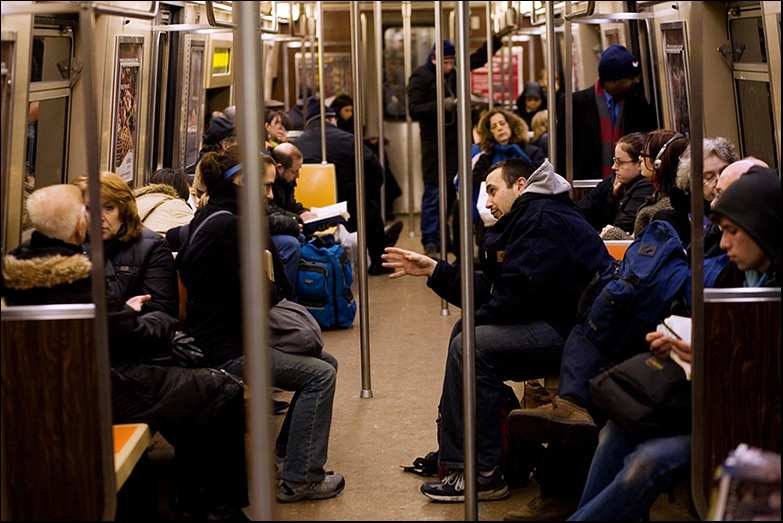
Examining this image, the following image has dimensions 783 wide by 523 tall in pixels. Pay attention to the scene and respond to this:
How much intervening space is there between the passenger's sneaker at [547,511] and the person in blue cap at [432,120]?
6.28 meters

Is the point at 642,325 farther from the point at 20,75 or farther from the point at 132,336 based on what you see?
the point at 20,75

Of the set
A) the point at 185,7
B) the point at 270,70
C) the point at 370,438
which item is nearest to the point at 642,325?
the point at 370,438

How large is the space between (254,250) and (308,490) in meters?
1.65

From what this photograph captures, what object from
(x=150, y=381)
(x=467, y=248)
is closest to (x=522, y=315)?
(x=467, y=248)

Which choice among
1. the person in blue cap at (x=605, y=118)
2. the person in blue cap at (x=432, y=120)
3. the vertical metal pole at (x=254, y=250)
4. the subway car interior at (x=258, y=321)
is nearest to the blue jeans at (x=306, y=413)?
the subway car interior at (x=258, y=321)

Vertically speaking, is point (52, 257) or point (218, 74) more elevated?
point (218, 74)

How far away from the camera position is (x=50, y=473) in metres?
3.12

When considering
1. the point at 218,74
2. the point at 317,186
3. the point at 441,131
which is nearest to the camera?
the point at 441,131

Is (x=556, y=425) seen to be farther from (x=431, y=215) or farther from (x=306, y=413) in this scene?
(x=431, y=215)

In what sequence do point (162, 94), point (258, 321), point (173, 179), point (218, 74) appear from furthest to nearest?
1. point (218, 74)
2. point (162, 94)
3. point (173, 179)
4. point (258, 321)

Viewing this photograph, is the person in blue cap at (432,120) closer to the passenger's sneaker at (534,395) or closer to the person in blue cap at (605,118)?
the person in blue cap at (605,118)

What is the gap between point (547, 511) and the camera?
3859 millimetres

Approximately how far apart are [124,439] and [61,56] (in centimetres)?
146

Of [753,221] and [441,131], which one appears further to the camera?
[441,131]
